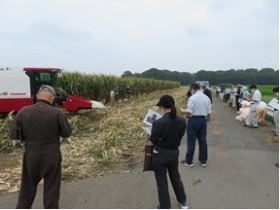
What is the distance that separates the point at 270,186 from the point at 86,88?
18.4 meters

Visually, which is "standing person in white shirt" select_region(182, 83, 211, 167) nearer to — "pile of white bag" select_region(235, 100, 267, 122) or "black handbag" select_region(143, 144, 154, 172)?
"black handbag" select_region(143, 144, 154, 172)

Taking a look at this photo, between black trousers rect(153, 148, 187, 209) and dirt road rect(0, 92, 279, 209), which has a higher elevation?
black trousers rect(153, 148, 187, 209)

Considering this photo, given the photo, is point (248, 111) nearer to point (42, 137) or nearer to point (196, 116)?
point (196, 116)

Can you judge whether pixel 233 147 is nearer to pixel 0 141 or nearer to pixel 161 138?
pixel 161 138

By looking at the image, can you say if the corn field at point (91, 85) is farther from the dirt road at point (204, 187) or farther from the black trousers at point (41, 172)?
the black trousers at point (41, 172)

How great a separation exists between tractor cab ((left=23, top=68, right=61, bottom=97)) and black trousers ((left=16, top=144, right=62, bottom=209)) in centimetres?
1086

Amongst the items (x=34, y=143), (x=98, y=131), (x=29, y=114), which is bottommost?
(x=98, y=131)

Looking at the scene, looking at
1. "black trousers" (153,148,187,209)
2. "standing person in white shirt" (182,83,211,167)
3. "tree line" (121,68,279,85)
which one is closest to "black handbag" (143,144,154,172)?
"black trousers" (153,148,187,209)

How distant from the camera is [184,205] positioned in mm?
5531

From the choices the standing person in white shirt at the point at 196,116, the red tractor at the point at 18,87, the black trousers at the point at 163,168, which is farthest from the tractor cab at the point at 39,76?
the black trousers at the point at 163,168

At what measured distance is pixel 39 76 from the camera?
15.7m

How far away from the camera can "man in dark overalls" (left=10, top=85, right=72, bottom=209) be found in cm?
479

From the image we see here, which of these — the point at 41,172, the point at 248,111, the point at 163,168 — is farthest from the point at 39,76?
the point at 163,168

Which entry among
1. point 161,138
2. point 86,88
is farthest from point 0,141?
point 86,88
